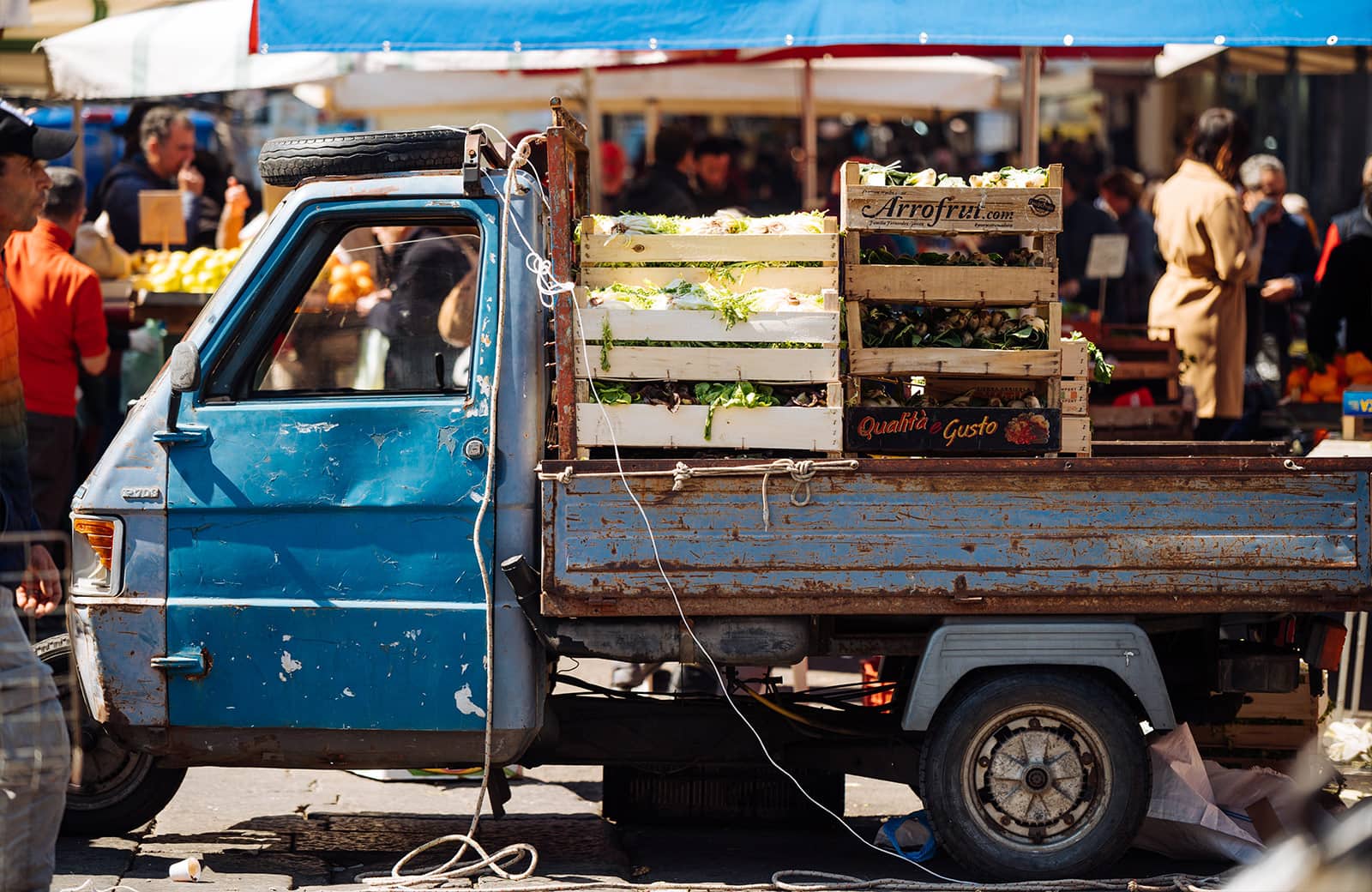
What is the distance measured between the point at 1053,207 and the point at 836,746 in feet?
6.03

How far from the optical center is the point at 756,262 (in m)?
4.68

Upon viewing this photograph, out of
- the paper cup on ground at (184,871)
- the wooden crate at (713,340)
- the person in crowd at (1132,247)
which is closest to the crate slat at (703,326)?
the wooden crate at (713,340)

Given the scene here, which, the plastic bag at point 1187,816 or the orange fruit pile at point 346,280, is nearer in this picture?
the plastic bag at point 1187,816

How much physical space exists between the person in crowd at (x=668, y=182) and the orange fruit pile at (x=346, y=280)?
15.2 feet

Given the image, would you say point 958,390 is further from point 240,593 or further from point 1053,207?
point 240,593

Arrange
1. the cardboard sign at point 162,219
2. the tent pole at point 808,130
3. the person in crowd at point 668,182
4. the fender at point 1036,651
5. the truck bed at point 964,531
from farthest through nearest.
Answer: the tent pole at point 808,130, the person in crowd at point 668,182, the cardboard sign at point 162,219, the fender at point 1036,651, the truck bed at point 964,531

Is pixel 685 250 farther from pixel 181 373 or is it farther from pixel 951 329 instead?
pixel 181 373

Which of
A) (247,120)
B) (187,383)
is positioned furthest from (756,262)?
(247,120)

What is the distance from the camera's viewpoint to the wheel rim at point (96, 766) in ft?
16.9

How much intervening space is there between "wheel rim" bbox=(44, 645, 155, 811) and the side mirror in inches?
42.3

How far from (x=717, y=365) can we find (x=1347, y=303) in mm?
5474

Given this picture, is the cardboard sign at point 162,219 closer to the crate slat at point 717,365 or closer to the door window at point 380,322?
the door window at point 380,322

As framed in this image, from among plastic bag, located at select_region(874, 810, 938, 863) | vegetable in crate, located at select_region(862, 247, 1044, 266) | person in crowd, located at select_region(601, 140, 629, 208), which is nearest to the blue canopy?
vegetable in crate, located at select_region(862, 247, 1044, 266)

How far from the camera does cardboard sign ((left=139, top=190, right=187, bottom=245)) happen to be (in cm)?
931
